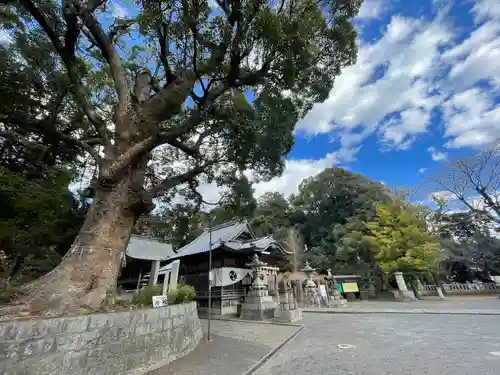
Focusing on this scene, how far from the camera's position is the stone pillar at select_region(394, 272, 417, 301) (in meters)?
16.5

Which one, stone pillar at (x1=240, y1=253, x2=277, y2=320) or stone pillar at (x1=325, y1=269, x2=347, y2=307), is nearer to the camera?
stone pillar at (x1=240, y1=253, x2=277, y2=320)

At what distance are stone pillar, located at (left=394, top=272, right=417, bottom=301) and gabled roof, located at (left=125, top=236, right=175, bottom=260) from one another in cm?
1540

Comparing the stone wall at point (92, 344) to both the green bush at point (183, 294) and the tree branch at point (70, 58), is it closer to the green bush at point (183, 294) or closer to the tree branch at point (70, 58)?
the green bush at point (183, 294)

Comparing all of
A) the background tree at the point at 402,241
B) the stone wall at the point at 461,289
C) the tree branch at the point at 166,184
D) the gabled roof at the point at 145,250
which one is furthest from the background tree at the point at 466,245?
the tree branch at the point at 166,184

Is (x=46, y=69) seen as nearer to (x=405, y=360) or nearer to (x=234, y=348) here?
(x=234, y=348)

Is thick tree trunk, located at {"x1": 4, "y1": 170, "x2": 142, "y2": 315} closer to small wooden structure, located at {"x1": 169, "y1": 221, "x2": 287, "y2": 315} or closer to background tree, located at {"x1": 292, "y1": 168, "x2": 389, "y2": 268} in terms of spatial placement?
small wooden structure, located at {"x1": 169, "y1": 221, "x2": 287, "y2": 315}

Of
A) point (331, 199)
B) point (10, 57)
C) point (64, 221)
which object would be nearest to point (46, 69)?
point (10, 57)

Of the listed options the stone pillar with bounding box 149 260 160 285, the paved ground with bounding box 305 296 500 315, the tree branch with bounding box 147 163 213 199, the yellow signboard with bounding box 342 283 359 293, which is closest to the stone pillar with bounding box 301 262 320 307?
Result: the paved ground with bounding box 305 296 500 315

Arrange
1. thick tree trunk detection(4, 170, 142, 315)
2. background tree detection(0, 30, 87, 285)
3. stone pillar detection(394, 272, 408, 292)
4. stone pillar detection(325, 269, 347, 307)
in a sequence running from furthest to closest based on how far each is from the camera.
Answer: stone pillar detection(394, 272, 408, 292)
stone pillar detection(325, 269, 347, 307)
background tree detection(0, 30, 87, 285)
thick tree trunk detection(4, 170, 142, 315)

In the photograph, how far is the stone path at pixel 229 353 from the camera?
4.47 metres

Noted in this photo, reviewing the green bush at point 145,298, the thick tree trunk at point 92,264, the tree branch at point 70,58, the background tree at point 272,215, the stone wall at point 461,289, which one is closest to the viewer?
the thick tree trunk at point 92,264

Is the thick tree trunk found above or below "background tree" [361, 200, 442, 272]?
below

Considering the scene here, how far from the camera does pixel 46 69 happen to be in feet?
25.2

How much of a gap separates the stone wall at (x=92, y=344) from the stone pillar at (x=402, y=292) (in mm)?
16706
